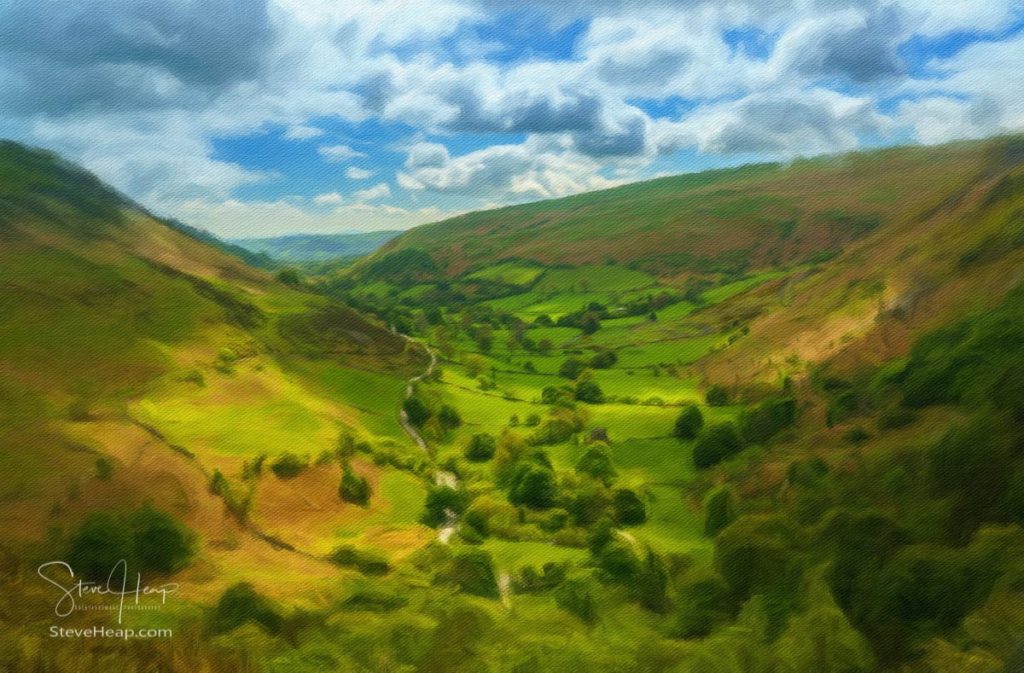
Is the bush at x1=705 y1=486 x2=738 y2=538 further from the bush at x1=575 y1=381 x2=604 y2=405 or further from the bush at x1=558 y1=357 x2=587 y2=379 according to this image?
the bush at x1=558 y1=357 x2=587 y2=379

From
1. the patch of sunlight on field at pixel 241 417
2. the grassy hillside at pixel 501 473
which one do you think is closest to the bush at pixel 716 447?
the grassy hillside at pixel 501 473

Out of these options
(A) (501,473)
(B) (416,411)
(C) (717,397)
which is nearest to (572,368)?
(C) (717,397)

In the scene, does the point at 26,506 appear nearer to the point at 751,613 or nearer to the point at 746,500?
the point at 751,613

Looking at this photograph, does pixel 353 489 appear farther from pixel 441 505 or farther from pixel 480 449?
pixel 480 449

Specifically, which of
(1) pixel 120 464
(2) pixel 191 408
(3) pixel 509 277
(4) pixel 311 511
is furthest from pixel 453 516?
(3) pixel 509 277
